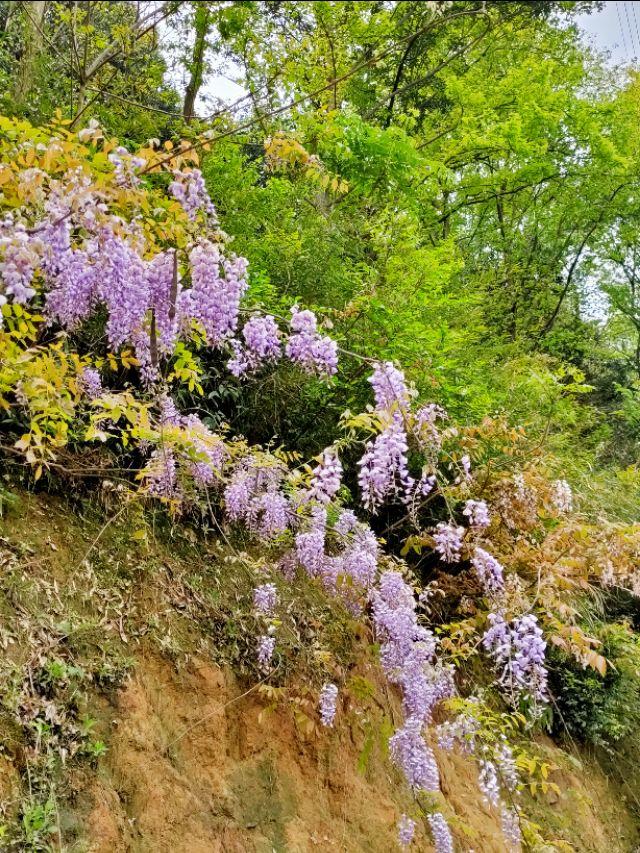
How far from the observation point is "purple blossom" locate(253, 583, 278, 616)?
398 cm

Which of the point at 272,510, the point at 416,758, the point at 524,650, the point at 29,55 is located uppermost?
the point at 29,55

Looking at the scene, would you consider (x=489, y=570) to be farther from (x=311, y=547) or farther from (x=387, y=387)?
(x=387, y=387)

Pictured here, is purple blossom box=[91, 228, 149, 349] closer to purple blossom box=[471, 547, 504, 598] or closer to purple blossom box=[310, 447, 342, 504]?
purple blossom box=[310, 447, 342, 504]

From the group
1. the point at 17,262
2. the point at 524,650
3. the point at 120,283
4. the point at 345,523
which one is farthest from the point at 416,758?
the point at 17,262

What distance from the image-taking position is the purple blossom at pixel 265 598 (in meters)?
3.98

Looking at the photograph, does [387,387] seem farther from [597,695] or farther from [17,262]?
[597,695]

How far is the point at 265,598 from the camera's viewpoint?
4012 mm

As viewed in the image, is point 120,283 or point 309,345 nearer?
point 120,283

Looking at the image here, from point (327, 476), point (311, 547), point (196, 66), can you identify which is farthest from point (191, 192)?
point (196, 66)

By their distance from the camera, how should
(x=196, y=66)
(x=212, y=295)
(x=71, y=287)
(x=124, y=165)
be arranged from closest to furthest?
(x=124, y=165)
(x=71, y=287)
(x=212, y=295)
(x=196, y=66)

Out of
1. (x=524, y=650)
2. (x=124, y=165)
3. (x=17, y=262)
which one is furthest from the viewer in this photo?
(x=524, y=650)

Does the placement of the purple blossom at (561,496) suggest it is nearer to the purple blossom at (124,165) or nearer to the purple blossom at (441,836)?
the purple blossom at (441,836)

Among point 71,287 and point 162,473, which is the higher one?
point 71,287

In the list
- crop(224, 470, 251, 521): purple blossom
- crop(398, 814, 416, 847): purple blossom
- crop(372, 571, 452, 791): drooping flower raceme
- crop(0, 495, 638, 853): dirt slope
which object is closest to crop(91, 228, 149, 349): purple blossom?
crop(224, 470, 251, 521): purple blossom
